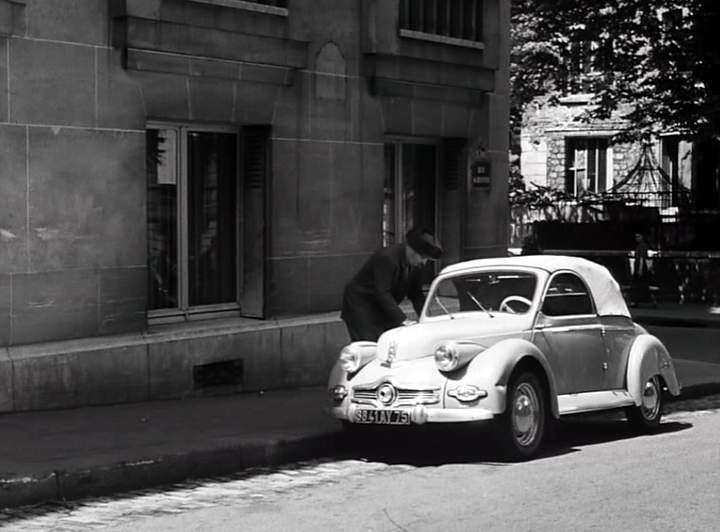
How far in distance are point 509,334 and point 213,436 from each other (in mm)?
2525

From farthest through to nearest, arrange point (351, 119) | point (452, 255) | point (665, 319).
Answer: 1. point (665, 319)
2. point (452, 255)
3. point (351, 119)

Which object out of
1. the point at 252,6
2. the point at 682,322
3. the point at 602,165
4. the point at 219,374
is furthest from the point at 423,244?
the point at 602,165

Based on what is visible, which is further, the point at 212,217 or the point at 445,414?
the point at 212,217

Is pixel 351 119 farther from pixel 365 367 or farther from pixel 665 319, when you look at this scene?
pixel 665 319

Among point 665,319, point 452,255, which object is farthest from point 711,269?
point 452,255

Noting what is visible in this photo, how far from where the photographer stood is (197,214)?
14.1 m

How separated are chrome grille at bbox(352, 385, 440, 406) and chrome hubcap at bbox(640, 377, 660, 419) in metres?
2.59

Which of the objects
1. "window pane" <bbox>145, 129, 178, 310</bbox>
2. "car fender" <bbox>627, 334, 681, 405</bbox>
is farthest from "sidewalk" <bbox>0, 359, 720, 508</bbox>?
"car fender" <bbox>627, 334, 681, 405</bbox>

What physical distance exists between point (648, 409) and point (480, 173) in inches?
238

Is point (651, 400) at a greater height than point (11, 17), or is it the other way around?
point (11, 17)

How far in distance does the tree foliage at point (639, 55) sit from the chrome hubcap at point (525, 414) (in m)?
19.4

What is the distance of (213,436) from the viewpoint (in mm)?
10672

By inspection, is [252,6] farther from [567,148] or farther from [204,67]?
[567,148]

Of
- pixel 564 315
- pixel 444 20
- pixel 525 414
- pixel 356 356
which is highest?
pixel 444 20
